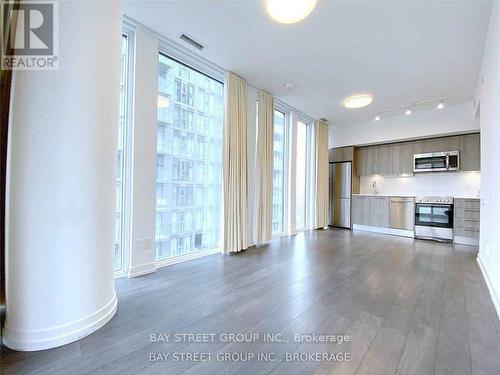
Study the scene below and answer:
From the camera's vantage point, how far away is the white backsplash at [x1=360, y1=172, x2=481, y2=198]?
4824 millimetres

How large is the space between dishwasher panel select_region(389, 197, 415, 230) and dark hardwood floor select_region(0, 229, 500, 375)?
82.3 inches

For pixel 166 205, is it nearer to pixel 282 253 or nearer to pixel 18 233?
pixel 18 233

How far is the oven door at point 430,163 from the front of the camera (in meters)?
4.92

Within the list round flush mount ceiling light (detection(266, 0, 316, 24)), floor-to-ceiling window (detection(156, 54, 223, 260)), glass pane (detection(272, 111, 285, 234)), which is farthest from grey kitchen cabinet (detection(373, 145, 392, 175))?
round flush mount ceiling light (detection(266, 0, 316, 24))

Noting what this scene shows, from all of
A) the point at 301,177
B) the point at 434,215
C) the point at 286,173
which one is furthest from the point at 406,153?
the point at 286,173

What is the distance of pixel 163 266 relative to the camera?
2900 millimetres

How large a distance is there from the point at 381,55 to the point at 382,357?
133 inches

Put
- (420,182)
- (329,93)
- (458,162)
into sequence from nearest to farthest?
(329,93)
(458,162)
(420,182)

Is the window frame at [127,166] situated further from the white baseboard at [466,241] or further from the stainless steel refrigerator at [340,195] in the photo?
the white baseboard at [466,241]

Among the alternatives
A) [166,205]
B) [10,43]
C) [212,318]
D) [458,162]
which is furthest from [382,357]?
[458,162]

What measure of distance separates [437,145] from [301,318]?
5.42 metres

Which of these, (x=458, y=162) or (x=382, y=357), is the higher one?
(x=458, y=162)

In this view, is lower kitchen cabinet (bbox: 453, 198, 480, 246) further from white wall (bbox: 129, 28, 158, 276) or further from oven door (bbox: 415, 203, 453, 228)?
white wall (bbox: 129, 28, 158, 276)

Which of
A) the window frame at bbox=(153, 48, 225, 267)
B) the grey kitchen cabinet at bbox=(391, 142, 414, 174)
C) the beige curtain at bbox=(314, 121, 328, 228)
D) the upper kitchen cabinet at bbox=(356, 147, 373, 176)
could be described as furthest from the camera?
the upper kitchen cabinet at bbox=(356, 147, 373, 176)
